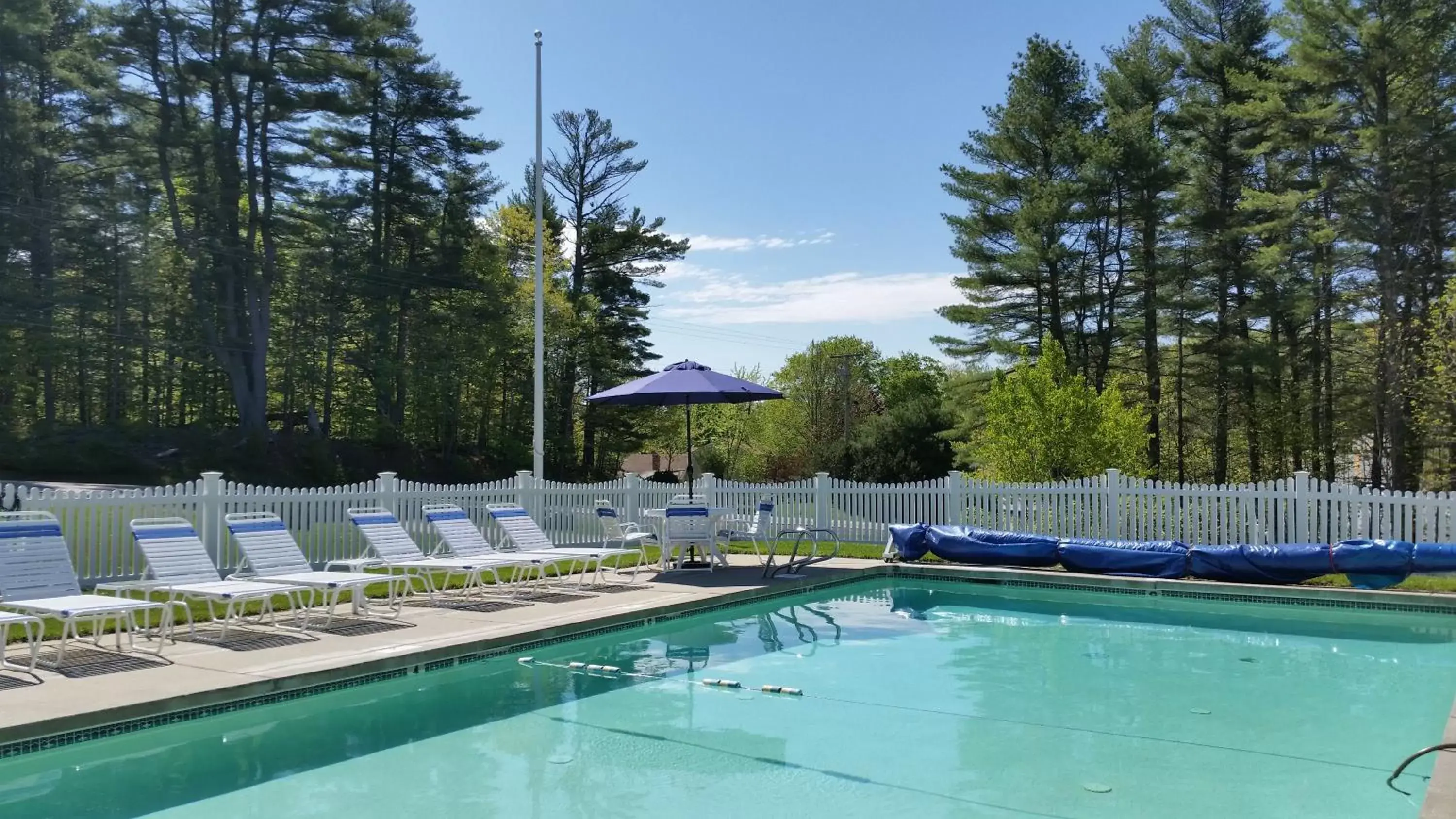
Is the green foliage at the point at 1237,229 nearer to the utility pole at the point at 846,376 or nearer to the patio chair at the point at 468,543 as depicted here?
the utility pole at the point at 846,376

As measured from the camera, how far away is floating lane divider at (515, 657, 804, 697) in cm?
670

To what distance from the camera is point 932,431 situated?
32.7 meters

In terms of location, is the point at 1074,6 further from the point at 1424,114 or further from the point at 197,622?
the point at 197,622

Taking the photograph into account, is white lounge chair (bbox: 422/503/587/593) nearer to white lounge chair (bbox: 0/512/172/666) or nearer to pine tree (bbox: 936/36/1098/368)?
white lounge chair (bbox: 0/512/172/666)

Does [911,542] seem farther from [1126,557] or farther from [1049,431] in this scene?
[1049,431]

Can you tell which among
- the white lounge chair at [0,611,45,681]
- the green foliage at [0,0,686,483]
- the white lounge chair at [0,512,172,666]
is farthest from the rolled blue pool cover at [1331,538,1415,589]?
the green foliage at [0,0,686,483]

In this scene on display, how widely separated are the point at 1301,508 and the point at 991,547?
12.1 ft

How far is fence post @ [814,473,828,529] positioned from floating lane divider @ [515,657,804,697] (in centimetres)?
803

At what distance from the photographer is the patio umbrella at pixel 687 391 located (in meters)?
11.8

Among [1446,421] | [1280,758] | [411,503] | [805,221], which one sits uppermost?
[805,221]

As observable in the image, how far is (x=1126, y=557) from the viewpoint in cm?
1186

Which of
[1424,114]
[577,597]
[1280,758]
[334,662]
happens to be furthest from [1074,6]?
[334,662]

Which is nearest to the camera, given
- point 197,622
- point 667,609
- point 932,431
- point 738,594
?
point 197,622

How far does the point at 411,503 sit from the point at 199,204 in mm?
18938
